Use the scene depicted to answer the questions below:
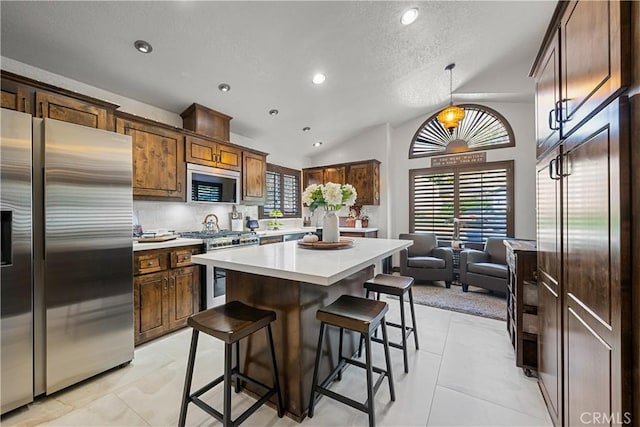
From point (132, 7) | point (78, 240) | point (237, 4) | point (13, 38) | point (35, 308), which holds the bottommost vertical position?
point (35, 308)

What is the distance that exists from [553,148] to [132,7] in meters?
3.16

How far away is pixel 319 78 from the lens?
134 inches

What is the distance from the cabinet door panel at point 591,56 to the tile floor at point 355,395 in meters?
1.74

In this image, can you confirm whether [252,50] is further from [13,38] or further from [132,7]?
[13,38]

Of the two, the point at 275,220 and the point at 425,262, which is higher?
the point at 275,220

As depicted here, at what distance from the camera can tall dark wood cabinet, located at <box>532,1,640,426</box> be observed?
815 mm

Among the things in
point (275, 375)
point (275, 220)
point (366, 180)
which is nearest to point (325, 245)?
point (275, 375)

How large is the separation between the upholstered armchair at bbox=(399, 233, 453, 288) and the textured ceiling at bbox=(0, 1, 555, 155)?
8.63 feet

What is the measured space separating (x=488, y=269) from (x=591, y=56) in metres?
3.50

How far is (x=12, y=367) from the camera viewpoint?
163 centimetres

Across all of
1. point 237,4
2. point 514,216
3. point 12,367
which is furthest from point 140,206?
point 514,216

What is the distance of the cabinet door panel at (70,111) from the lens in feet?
6.24

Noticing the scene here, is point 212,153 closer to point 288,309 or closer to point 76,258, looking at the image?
point 76,258

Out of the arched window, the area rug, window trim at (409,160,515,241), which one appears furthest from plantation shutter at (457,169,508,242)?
the area rug
